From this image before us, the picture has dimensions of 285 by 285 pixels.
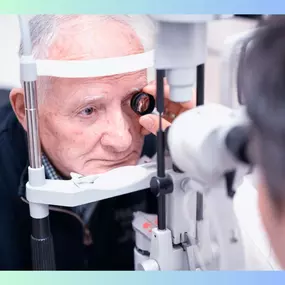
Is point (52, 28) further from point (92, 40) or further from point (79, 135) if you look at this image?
point (79, 135)

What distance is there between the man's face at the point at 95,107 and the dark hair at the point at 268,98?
1.29 feet

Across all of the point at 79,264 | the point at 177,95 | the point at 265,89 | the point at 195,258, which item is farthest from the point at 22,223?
the point at 265,89

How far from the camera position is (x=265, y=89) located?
0.51 meters

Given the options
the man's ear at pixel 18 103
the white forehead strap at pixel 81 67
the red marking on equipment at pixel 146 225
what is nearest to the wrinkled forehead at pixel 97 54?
the white forehead strap at pixel 81 67

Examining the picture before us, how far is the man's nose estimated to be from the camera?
0.91 metres

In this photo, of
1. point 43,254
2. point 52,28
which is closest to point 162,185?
point 43,254

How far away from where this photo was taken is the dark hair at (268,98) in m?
0.50

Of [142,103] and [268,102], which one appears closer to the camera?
[268,102]

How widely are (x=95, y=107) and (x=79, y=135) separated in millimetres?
64

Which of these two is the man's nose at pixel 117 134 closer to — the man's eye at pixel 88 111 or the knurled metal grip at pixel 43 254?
the man's eye at pixel 88 111

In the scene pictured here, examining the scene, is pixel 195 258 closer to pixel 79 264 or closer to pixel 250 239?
pixel 250 239

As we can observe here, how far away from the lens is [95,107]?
0.93 metres

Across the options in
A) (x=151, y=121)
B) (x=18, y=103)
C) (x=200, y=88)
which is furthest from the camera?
(x=18, y=103)

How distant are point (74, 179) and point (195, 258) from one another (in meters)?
0.24
